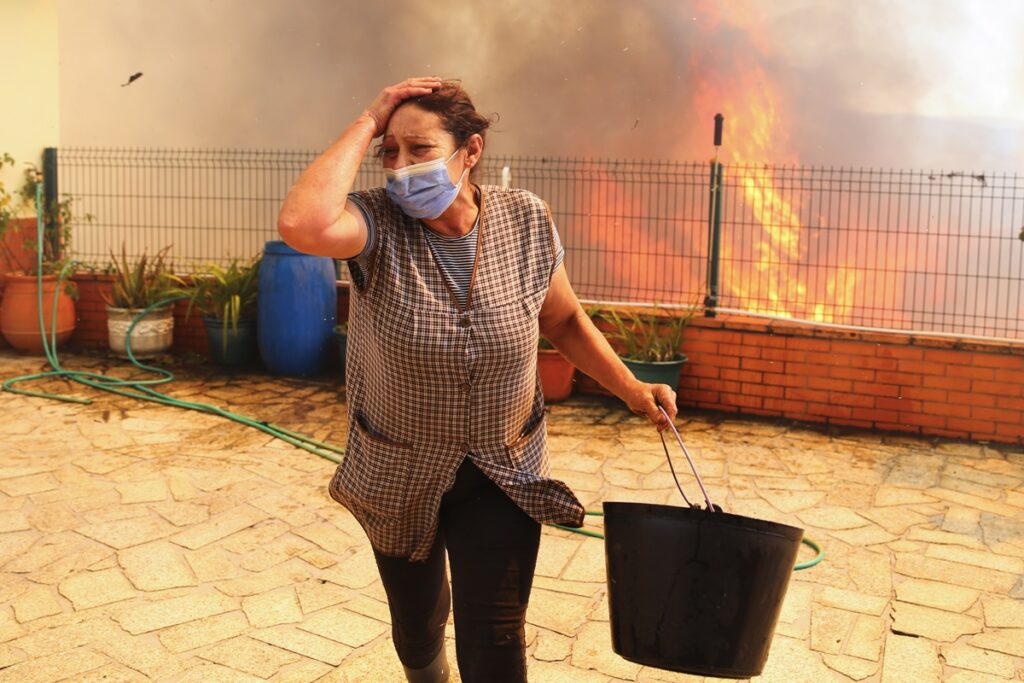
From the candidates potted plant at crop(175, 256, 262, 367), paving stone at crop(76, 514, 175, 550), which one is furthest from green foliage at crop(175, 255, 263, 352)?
paving stone at crop(76, 514, 175, 550)

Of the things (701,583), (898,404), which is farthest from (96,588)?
(898,404)

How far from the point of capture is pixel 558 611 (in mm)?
4117

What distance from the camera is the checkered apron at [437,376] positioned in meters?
2.43

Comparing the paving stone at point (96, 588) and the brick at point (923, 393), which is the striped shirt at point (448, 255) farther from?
the brick at point (923, 393)

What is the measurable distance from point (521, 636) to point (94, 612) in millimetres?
2185

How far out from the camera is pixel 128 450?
6176 mm

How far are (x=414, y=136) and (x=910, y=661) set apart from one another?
2.70m

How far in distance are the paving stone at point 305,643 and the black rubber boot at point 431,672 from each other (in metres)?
0.81

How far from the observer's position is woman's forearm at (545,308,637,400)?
9.09 feet

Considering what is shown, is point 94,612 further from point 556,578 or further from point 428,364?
point 428,364

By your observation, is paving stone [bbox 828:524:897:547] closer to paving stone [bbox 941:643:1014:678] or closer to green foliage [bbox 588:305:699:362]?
paving stone [bbox 941:643:1014:678]

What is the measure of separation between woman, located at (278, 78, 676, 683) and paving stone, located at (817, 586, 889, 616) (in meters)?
2.16

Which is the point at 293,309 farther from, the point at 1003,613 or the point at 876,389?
the point at 1003,613

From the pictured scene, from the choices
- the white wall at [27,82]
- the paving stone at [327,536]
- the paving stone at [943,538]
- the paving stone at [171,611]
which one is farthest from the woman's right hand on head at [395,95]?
the white wall at [27,82]
